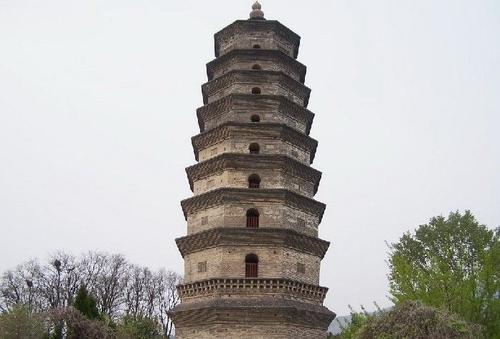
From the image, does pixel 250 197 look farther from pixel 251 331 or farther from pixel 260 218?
pixel 251 331

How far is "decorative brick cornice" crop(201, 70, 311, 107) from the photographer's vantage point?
18.6m

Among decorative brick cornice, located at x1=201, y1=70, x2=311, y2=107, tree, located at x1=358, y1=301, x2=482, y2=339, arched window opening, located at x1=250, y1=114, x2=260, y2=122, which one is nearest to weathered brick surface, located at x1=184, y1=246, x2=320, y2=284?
arched window opening, located at x1=250, y1=114, x2=260, y2=122

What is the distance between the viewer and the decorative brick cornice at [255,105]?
1812cm

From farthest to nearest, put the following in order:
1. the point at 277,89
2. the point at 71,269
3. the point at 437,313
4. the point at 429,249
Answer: the point at 71,269, the point at 429,249, the point at 277,89, the point at 437,313

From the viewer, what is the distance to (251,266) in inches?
623

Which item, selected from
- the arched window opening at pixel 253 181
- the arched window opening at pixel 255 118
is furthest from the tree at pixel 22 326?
the arched window opening at pixel 255 118

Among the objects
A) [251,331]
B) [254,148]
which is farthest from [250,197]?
[251,331]

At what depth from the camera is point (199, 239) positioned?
16297 mm

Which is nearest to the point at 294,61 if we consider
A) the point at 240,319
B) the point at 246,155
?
the point at 246,155

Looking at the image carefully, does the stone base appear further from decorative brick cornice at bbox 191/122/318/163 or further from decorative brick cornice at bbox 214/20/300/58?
decorative brick cornice at bbox 214/20/300/58

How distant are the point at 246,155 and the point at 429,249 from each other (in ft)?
30.7

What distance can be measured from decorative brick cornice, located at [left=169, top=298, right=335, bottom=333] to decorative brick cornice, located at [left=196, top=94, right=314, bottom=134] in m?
5.80

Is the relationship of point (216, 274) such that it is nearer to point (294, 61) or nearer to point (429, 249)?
point (294, 61)

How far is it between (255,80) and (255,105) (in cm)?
100
